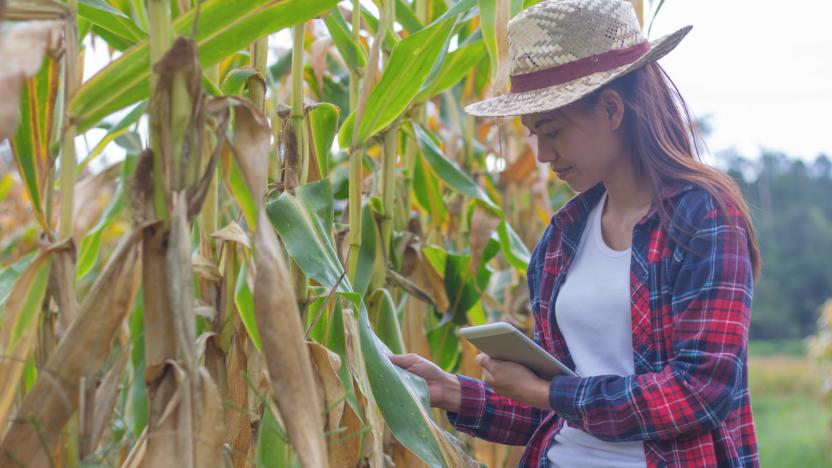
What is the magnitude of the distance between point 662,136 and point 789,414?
9682mm

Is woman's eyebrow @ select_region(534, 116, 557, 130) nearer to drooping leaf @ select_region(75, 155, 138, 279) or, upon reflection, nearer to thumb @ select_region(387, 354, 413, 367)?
thumb @ select_region(387, 354, 413, 367)

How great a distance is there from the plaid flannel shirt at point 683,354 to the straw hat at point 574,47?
18 cm

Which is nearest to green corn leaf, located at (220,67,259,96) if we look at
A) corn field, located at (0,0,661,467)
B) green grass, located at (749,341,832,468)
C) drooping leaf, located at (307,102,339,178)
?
corn field, located at (0,0,661,467)

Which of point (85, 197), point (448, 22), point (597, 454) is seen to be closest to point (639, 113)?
point (448, 22)

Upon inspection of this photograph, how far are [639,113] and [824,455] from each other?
6.02 metres

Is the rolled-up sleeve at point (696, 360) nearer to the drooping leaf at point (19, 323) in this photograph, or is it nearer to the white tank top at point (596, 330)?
the white tank top at point (596, 330)

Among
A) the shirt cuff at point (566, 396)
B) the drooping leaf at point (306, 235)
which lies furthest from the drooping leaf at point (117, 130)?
the shirt cuff at point (566, 396)

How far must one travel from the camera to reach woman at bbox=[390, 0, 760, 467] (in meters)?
1.04

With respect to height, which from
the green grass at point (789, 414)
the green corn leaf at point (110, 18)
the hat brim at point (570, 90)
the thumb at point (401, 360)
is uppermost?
the green corn leaf at point (110, 18)

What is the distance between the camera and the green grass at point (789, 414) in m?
6.51

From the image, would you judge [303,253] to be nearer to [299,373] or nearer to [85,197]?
[299,373]

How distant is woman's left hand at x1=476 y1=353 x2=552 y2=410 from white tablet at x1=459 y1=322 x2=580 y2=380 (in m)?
0.01

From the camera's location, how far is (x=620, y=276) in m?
1.16

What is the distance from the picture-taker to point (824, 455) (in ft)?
20.9
